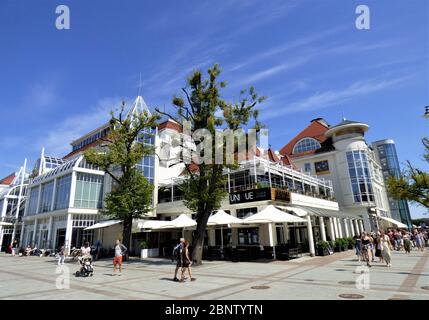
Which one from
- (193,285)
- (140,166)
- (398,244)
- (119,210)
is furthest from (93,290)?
(398,244)

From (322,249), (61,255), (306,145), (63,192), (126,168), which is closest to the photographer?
(61,255)

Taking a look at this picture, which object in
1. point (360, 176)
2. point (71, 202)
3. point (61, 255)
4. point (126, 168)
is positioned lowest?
point (61, 255)

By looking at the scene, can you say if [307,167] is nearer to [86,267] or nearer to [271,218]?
[271,218]

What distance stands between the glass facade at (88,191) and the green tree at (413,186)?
1265 inches

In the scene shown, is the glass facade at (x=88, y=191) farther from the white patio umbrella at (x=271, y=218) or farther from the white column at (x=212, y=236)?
the white patio umbrella at (x=271, y=218)

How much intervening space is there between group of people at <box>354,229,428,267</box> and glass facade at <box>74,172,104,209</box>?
28455mm

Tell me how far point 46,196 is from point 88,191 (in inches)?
319

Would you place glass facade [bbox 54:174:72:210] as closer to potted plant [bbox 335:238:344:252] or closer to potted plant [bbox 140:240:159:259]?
potted plant [bbox 140:240:159:259]

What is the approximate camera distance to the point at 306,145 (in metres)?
45.7

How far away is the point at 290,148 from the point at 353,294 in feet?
134

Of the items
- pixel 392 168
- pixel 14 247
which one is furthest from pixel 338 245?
pixel 392 168

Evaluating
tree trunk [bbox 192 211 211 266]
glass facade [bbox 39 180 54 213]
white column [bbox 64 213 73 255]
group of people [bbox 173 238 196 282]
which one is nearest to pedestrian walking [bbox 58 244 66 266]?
tree trunk [bbox 192 211 211 266]

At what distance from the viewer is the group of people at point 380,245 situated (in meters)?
14.6

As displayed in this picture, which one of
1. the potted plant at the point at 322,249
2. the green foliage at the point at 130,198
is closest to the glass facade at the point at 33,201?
the green foliage at the point at 130,198
